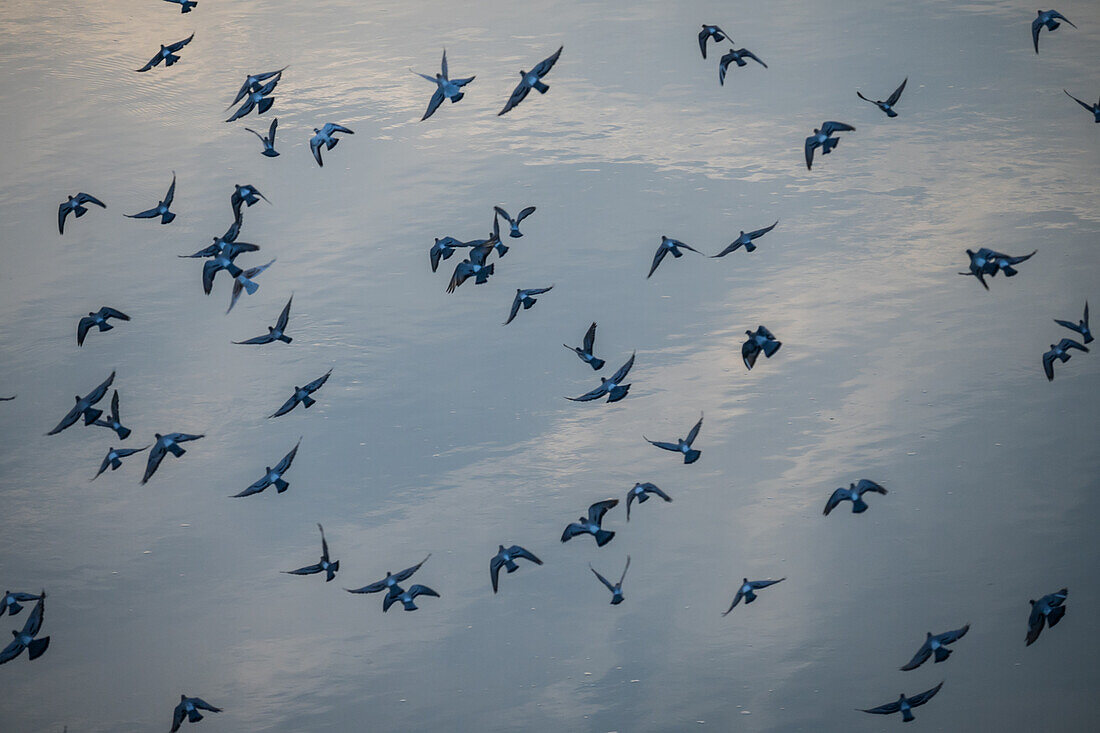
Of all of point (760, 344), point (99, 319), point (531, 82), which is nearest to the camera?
point (531, 82)

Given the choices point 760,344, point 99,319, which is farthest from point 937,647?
point 99,319

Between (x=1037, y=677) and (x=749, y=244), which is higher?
(x=749, y=244)

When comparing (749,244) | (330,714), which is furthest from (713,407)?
(749,244)

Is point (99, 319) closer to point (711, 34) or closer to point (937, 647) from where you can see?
point (711, 34)

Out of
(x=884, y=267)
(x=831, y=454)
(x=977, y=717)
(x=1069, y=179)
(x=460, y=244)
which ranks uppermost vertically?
(x=460, y=244)

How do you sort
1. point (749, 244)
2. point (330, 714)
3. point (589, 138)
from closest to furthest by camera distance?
point (749, 244) → point (330, 714) → point (589, 138)

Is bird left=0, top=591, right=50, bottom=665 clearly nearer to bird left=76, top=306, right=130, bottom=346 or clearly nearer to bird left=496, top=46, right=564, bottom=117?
bird left=76, top=306, right=130, bottom=346

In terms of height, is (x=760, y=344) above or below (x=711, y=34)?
below

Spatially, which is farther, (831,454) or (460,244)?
(831,454)

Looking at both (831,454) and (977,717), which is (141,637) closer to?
(831,454)

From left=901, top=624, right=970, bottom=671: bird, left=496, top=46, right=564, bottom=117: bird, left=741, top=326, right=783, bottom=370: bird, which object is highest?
left=496, top=46, right=564, bottom=117: bird

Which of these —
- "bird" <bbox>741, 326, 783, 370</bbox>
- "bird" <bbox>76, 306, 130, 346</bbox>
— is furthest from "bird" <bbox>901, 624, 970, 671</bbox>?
"bird" <bbox>76, 306, 130, 346</bbox>
